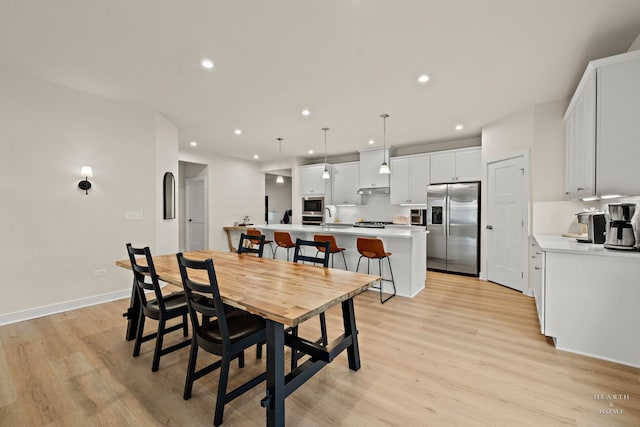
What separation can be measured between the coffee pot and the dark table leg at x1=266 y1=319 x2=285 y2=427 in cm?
275

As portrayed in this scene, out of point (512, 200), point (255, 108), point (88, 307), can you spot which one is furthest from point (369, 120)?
point (88, 307)

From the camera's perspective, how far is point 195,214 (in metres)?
7.21

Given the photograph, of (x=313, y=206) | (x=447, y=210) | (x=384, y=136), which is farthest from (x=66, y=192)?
(x=447, y=210)

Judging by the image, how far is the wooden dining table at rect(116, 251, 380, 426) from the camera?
4.71 ft

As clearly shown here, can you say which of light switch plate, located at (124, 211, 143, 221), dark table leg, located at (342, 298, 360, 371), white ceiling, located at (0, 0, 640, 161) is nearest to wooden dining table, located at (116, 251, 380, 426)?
dark table leg, located at (342, 298, 360, 371)

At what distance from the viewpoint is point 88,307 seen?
3.40 meters

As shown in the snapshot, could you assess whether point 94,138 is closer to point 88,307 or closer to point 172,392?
point 88,307

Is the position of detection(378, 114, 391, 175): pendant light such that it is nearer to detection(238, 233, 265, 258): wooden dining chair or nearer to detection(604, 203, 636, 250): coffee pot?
detection(238, 233, 265, 258): wooden dining chair

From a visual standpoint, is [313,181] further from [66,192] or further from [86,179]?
[66,192]

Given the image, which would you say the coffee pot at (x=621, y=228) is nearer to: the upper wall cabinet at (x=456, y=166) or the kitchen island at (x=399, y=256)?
the kitchen island at (x=399, y=256)

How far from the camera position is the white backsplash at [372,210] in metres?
6.35

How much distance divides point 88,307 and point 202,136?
3346mm

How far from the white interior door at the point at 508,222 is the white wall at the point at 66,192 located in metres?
5.26

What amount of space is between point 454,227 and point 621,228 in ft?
9.55
